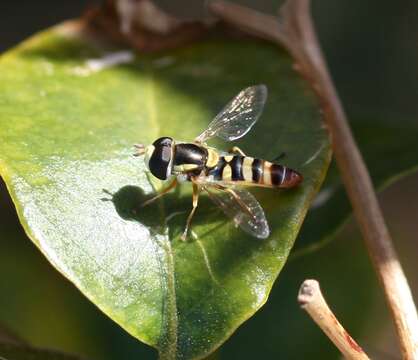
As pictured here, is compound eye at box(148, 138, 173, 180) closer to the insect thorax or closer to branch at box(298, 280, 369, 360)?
the insect thorax

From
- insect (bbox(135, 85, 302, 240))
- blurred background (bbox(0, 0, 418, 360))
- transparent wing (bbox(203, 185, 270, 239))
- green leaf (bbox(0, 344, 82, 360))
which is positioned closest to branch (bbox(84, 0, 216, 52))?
blurred background (bbox(0, 0, 418, 360))

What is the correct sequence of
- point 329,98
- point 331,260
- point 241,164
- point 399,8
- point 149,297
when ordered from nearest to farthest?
point 149,297
point 241,164
point 329,98
point 331,260
point 399,8

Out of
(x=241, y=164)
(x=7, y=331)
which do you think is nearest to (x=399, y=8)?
(x=241, y=164)

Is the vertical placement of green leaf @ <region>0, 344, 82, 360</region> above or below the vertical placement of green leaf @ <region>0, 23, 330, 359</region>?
below

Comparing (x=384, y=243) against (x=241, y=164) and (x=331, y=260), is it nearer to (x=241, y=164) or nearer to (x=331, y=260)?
(x=241, y=164)

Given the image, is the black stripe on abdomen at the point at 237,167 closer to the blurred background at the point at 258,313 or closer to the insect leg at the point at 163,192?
the insect leg at the point at 163,192

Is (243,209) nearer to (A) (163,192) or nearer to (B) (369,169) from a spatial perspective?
(A) (163,192)
